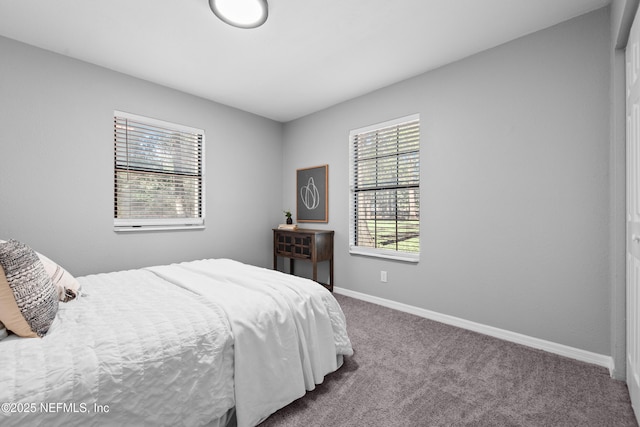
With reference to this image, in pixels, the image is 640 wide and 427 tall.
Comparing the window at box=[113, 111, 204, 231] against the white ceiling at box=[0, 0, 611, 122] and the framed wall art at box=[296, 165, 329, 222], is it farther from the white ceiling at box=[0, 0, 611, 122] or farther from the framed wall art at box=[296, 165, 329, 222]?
the framed wall art at box=[296, 165, 329, 222]

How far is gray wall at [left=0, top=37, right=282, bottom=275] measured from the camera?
2.37 meters

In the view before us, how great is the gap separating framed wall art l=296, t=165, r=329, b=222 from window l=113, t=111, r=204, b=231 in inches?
54.3

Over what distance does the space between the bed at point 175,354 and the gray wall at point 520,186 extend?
146 centimetres

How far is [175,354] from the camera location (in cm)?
122

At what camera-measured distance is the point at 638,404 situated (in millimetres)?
1439

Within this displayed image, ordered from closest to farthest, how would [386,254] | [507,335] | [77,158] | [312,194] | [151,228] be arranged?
[507,335], [77,158], [151,228], [386,254], [312,194]

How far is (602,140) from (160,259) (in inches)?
163

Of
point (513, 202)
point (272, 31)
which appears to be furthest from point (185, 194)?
point (513, 202)

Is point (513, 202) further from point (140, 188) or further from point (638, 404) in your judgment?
point (140, 188)

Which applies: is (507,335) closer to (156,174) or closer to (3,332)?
(3,332)

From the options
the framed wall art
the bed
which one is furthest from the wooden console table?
the bed

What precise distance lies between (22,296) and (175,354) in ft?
2.36

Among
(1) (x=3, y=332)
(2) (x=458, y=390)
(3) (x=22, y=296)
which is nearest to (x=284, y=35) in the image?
(3) (x=22, y=296)

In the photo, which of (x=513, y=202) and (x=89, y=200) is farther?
(x=89, y=200)
